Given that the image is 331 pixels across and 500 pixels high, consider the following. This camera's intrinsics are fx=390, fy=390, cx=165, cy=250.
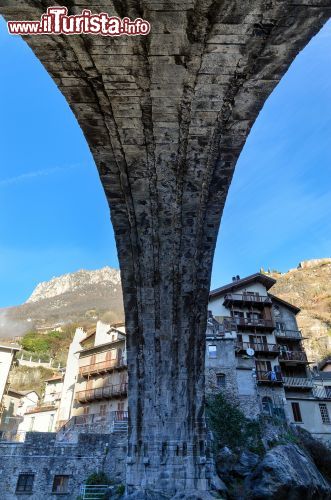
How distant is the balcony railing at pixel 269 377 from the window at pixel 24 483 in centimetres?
1484

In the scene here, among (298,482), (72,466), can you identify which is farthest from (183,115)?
(72,466)

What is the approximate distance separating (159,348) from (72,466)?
1385 cm

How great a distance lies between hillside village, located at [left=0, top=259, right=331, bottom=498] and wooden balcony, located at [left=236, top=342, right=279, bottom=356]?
2.8 inches

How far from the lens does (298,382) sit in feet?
93.4

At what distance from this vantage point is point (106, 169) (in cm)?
618

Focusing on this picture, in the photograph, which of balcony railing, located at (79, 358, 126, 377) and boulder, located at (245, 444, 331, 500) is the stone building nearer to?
balcony railing, located at (79, 358, 126, 377)

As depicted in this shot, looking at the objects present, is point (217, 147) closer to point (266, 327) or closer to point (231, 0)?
point (231, 0)

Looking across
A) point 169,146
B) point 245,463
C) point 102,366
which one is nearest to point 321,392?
point 245,463

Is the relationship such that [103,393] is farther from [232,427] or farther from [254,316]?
[254,316]

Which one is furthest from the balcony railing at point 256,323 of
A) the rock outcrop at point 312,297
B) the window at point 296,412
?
the rock outcrop at point 312,297

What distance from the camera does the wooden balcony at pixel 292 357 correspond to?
96.2 feet

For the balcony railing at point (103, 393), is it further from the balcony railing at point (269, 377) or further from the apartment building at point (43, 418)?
the balcony railing at point (269, 377)

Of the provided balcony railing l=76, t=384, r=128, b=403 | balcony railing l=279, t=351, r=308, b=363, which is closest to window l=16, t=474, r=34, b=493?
balcony railing l=76, t=384, r=128, b=403

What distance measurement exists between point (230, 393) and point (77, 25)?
22.0m
